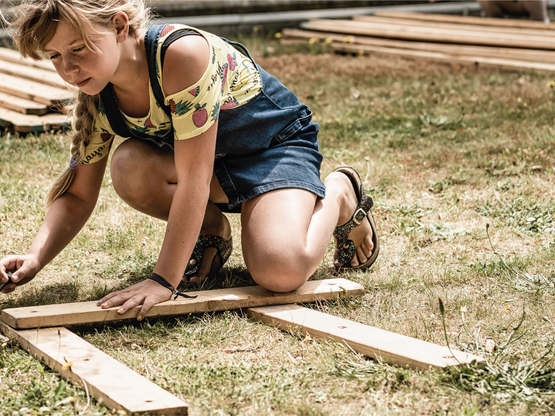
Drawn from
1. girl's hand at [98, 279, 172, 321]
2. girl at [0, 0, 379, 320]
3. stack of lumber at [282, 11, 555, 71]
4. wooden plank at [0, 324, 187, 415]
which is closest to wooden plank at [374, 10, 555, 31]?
stack of lumber at [282, 11, 555, 71]

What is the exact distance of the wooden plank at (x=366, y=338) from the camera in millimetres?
2010

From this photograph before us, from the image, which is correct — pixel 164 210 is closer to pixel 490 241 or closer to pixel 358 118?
pixel 490 241

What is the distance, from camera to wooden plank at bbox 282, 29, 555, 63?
24.8 feet

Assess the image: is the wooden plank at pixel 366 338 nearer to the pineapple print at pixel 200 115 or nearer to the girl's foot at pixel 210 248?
the girl's foot at pixel 210 248

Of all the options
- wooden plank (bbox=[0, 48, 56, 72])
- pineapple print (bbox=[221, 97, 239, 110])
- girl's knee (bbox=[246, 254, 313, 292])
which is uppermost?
pineapple print (bbox=[221, 97, 239, 110])

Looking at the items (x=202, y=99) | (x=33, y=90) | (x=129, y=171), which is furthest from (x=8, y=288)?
(x=33, y=90)

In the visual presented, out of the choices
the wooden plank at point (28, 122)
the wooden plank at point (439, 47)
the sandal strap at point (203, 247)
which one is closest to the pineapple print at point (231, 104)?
the sandal strap at point (203, 247)

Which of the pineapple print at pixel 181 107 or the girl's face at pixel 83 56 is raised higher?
the girl's face at pixel 83 56

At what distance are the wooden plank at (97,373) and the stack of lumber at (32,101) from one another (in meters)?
2.48

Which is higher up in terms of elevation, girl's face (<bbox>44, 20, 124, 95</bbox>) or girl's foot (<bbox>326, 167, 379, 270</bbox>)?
girl's face (<bbox>44, 20, 124, 95</bbox>)

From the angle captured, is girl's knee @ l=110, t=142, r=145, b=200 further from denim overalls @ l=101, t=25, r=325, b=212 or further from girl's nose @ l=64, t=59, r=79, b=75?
girl's nose @ l=64, t=59, r=79, b=75

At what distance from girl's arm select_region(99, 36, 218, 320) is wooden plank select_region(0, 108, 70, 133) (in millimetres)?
2647

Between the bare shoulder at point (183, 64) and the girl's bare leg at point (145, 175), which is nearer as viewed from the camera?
Answer: the bare shoulder at point (183, 64)

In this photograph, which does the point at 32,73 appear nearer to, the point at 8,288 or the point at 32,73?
the point at 32,73
